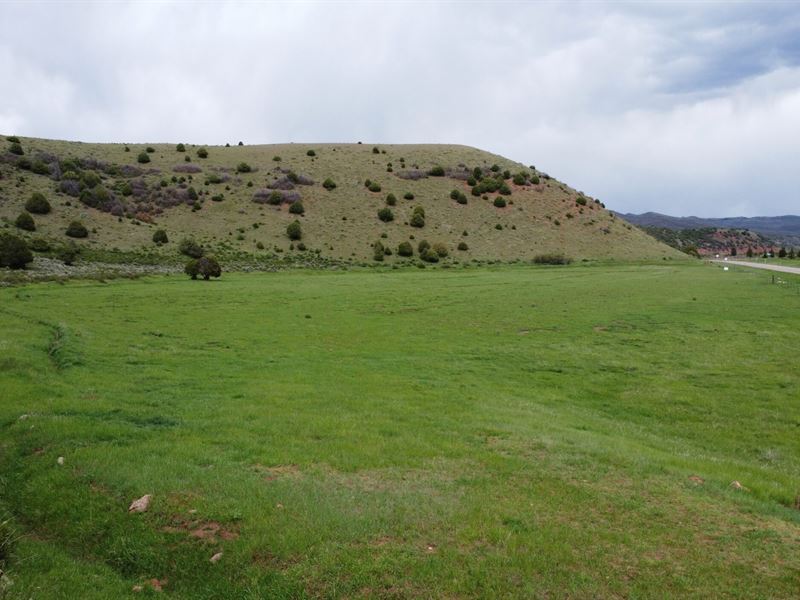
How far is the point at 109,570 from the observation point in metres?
8.41

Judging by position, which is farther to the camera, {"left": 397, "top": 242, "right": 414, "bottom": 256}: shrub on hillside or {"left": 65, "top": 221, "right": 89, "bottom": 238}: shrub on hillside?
{"left": 397, "top": 242, "right": 414, "bottom": 256}: shrub on hillside

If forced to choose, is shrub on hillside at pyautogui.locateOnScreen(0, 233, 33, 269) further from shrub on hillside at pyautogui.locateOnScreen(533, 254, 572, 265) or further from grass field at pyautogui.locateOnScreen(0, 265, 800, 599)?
shrub on hillside at pyautogui.locateOnScreen(533, 254, 572, 265)

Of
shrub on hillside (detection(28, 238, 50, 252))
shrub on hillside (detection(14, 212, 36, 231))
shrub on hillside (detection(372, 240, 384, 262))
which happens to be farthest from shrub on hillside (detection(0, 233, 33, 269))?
shrub on hillside (detection(372, 240, 384, 262))

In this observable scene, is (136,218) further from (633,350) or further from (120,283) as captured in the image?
(633,350)

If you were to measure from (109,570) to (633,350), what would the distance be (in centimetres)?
2476

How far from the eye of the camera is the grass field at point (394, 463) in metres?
8.07

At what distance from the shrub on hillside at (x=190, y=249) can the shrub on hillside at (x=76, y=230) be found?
12.2 metres

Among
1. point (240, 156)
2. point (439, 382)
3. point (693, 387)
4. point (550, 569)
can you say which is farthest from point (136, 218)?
point (550, 569)

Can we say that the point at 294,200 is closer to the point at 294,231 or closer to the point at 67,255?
the point at 294,231

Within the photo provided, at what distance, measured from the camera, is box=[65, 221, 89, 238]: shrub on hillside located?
2852 inches

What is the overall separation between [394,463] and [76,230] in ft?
248

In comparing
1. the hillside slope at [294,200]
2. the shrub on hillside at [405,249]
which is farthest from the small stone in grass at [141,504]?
the shrub on hillside at [405,249]

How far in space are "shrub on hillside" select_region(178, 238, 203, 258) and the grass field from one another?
4644cm

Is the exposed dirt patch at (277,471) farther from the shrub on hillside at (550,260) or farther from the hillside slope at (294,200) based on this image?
the shrub on hillside at (550,260)
